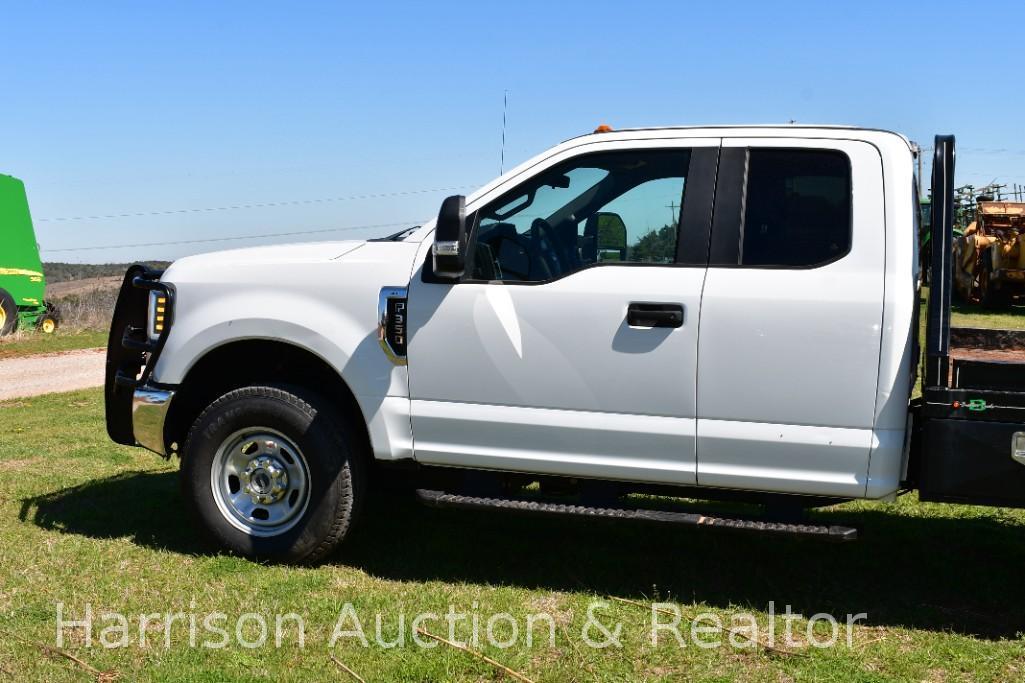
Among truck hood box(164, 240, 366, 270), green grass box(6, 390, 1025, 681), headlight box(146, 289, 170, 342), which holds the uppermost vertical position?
truck hood box(164, 240, 366, 270)

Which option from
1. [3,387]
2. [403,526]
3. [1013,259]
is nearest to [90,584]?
[403,526]

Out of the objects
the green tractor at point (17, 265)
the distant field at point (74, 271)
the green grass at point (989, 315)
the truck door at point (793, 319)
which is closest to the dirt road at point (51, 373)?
the green tractor at point (17, 265)

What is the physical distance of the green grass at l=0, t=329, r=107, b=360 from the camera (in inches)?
718

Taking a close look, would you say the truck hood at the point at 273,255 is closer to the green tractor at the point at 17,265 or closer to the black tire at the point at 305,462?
the black tire at the point at 305,462

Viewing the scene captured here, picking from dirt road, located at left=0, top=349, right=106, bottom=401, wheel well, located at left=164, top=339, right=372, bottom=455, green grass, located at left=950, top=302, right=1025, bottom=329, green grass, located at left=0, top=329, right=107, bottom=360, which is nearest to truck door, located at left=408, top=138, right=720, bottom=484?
wheel well, located at left=164, top=339, right=372, bottom=455

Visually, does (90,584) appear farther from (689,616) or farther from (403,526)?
(689,616)

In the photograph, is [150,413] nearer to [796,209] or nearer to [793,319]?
[793,319]

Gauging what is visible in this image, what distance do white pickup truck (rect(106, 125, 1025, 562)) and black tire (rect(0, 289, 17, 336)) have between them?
16309mm

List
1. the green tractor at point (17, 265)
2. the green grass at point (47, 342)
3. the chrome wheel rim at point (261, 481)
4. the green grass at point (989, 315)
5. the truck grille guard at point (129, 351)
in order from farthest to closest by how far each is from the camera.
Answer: the green tractor at point (17, 265), the green grass at point (989, 315), the green grass at point (47, 342), the truck grille guard at point (129, 351), the chrome wheel rim at point (261, 481)

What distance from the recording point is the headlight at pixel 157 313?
18.0 feet

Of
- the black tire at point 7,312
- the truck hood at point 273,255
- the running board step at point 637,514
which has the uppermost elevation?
the truck hood at point 273,255

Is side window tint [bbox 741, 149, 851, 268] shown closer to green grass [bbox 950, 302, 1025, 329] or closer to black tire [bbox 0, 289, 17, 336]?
green grass [bbox 950, 302, 1025, 329]

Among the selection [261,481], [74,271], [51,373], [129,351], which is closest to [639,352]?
[261,481]

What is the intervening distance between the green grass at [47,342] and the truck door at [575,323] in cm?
1467
